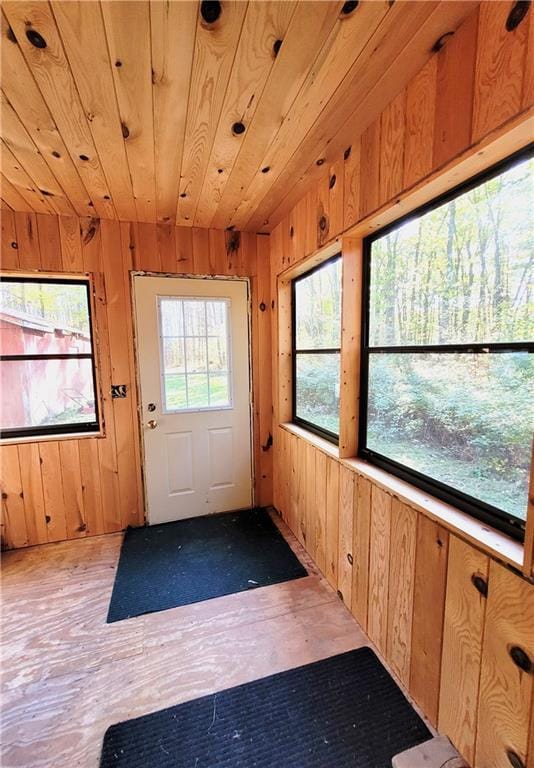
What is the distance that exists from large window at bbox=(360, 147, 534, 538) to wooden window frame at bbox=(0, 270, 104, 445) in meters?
2.03

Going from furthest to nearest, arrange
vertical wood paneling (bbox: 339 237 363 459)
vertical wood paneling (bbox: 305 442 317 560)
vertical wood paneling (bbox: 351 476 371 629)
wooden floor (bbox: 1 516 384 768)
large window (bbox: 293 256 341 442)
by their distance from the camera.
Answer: vertical wood paneling (bbox: 305 442 317 560), large window (bbox: 293 256 341 442), vertical wood paneling (bbox: 339 237 363 459), vertical wood paneling (bbox: 351 476 371 629), wooden floor (bbox: 1 516 384 768)

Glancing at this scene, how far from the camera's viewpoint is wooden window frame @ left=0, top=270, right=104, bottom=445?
2326mm

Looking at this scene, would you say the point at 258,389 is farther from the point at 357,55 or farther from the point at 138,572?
the point at 357,55

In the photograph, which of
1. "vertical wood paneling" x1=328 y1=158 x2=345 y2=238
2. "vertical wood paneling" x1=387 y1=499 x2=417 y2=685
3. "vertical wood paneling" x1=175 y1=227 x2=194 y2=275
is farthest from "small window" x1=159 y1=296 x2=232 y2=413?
"vertical wood paneling" x1=387 y1=499 x2=417 y2=685

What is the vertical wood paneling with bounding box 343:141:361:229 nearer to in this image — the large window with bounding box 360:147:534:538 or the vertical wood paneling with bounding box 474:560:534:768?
the large window with bounding box 360:147:534:538

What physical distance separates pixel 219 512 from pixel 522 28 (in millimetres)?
3036

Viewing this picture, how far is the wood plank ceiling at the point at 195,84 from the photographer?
943 millimetres

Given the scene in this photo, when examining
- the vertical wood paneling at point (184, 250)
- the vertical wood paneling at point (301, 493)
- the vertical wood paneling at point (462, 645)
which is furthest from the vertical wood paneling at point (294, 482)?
the vertical wood paneling at point (184, 250)

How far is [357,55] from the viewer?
3.52ft

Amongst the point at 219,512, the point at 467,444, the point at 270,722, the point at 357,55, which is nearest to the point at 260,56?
the point at 357,55

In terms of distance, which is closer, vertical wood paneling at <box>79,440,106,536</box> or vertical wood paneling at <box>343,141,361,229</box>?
vertical wood paneling at <box>343,141,361,229</box>

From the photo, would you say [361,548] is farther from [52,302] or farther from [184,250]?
[52,302]

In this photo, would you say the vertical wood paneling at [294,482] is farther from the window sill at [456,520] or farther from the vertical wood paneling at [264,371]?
the window sill at [456,520]

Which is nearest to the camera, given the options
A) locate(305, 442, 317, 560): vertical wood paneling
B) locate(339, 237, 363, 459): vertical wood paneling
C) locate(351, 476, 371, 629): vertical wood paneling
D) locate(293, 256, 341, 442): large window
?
locate(351, 476, 371, 629): vertical wood paneling
